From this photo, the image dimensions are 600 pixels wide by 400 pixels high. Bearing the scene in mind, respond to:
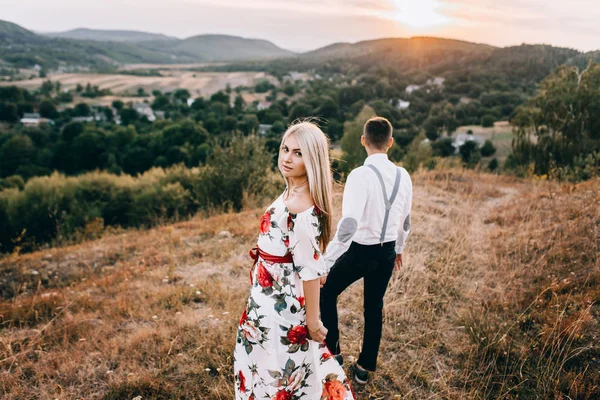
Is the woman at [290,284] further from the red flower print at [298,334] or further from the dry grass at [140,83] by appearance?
the dry grass at [140,83]

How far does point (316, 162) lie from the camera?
5.87ft

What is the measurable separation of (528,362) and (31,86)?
73.8 m

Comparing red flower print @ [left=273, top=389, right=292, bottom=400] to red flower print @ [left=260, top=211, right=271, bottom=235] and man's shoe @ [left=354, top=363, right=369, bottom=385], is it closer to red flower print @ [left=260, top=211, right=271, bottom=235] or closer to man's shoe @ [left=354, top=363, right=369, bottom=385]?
red flower print @ [left=260, top=211, right=271, bottom=235]

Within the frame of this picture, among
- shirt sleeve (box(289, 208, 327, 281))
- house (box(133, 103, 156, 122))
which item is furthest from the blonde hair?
house (box(133, 103, 156, 122))

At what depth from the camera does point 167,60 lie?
154500 mm

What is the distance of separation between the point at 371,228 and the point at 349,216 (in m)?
0.21

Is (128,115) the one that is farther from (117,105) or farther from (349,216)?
(349,216)

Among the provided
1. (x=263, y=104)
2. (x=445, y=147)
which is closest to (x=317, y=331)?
(x=445, y=147)

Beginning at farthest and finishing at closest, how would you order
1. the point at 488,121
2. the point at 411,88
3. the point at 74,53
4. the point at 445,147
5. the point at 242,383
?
the point at 74,53, the point at 411,88, the point at 488,121, the point at 445,147, the point at 242,383

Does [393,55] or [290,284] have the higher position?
[393,55]

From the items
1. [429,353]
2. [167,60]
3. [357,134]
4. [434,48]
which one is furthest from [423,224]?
[167,60]

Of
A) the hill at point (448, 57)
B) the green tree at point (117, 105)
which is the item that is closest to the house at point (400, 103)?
the hill at point (448, 57)

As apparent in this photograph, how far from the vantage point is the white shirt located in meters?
2.37

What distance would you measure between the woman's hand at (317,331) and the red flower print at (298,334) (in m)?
0.03
